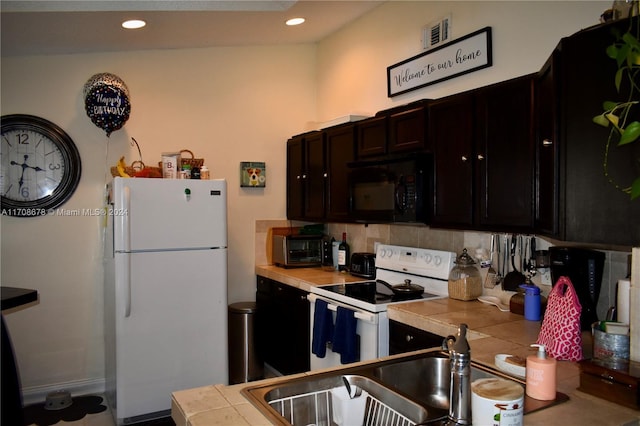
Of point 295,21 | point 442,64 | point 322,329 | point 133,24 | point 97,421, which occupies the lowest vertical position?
point 97,421

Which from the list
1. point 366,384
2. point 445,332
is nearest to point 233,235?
point 445,332

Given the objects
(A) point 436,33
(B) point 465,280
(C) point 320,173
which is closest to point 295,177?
(C) point 320,173

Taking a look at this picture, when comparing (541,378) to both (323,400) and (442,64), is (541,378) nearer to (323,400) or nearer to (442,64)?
(323,400)

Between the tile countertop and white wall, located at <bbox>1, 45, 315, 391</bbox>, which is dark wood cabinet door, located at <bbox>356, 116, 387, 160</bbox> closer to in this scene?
the tile countertop

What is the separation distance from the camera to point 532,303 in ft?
7.65

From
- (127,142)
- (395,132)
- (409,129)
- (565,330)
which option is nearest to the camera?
(565,330)

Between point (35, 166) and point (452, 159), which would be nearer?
point (452, 159)

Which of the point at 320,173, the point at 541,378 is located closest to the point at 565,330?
the point at 541,378

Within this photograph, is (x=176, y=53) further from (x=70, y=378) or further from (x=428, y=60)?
(x=70, y=378)

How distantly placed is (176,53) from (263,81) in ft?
2.56

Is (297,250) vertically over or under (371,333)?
over

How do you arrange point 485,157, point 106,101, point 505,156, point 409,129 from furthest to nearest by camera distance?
point 106,101 < point 409,129 < point 485,157 < point 505,156

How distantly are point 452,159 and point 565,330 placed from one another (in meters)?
1.16

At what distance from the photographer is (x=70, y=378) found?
12.0 ft
